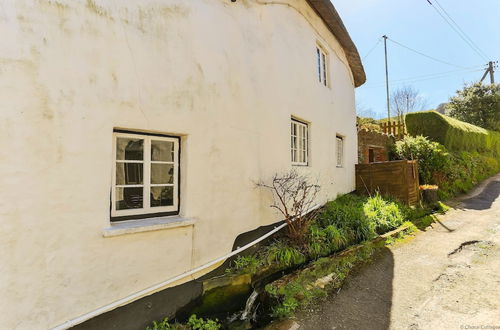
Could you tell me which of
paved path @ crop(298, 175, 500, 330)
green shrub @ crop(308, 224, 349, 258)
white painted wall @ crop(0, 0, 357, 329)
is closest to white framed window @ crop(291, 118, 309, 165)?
white painted wall @ crop(0, 0, 357, 329)

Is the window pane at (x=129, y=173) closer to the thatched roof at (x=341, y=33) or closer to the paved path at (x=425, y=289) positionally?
the paved path at (x=425, y=289)

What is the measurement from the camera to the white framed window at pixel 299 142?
6789mm

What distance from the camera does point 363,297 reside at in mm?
4516

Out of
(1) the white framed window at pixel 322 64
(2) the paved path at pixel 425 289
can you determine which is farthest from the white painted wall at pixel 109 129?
(1) the white framed window at pixel 322 64

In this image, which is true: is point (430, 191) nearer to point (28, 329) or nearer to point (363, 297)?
point (363, 297)

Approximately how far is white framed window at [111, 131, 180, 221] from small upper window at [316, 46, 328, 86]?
5.92 m

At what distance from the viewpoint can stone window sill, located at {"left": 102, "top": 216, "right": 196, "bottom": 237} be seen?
131 inches

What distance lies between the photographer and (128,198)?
373 centimetres

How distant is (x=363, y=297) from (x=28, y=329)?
4560mm

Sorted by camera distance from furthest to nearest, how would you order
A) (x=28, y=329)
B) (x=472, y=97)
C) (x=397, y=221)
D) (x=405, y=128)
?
(x=472, y=97)
(x=405, y=128)
(x=397, y=221)
(x=28, y=329)

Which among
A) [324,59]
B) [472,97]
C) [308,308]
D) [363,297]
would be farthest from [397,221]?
[472,97]

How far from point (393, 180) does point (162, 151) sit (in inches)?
321

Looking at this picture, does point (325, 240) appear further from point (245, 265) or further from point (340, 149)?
point (340, 149)

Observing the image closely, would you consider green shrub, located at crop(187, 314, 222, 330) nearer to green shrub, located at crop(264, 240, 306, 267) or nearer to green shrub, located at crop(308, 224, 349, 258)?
green shrub, located at crop(264, 240, 306, 267)
